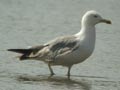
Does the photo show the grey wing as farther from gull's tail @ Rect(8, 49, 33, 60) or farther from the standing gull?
gull's tail @ Rect(8, 49, 33, 60)

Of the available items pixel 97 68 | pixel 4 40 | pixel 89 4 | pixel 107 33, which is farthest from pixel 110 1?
pixel 97 68

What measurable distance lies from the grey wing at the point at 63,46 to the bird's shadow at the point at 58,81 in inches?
23.8

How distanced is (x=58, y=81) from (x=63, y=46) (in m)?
1.04

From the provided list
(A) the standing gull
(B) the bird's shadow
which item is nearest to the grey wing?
(A) the standing gull

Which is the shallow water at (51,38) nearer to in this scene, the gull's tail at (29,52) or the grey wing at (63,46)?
the gull's tail at (29,52)

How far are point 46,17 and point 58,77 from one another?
290 inches

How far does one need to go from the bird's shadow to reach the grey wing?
604 mm

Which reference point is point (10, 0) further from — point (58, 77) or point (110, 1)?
point (58, 77)

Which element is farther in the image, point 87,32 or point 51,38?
point 51,38

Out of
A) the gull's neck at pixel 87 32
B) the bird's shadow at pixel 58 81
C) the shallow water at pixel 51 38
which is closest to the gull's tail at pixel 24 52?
the shallow water at pixel 51 38

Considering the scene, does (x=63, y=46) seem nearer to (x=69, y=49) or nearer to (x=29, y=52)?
(x=69, y=49)

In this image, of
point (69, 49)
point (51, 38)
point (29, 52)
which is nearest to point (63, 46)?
point (69, 49)

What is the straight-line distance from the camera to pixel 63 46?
13.1m

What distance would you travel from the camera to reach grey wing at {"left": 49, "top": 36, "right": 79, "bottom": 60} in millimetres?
12891
